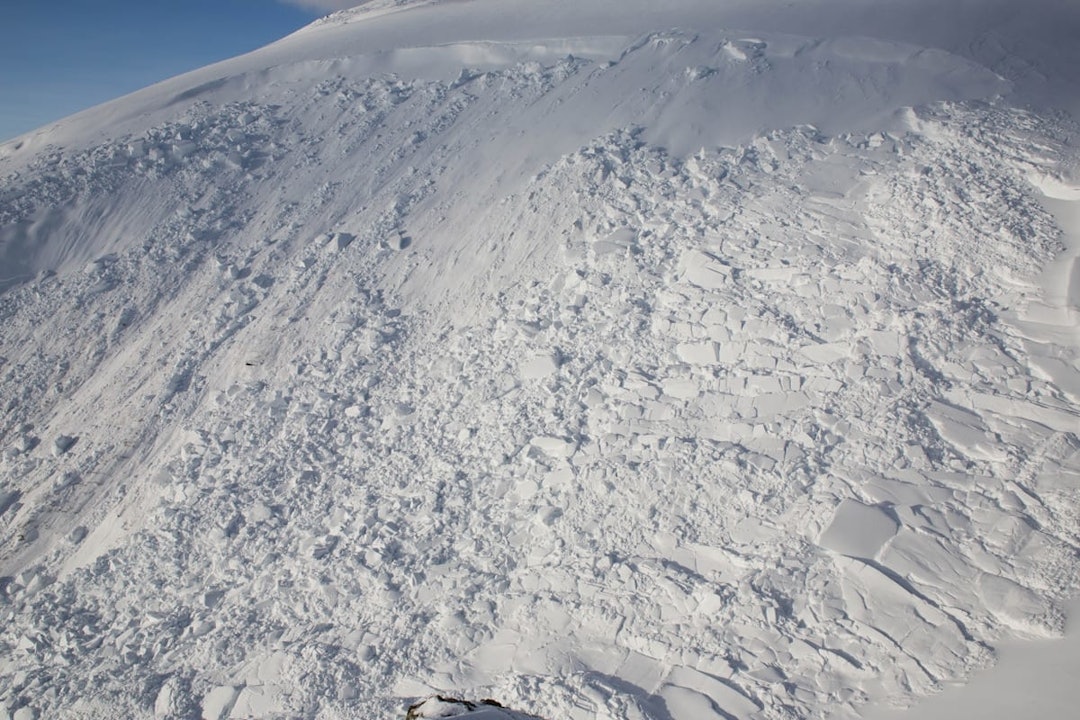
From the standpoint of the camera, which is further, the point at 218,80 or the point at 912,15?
the point at 218,80

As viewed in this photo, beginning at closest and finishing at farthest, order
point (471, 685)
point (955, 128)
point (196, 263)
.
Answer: point (471, 685) < point (955, 128) < point (196, 263)

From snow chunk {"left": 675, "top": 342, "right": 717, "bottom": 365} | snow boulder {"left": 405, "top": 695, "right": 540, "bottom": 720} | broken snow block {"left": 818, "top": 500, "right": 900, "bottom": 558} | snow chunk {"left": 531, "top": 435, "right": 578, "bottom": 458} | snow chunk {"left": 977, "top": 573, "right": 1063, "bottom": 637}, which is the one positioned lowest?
snow chunk {"left": 977, "top": 573, "right": 1063, "bottom": 637}

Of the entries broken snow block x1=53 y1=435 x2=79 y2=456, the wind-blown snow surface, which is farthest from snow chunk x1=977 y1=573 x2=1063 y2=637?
broken snow block x1=53 y1=435 x2=79 y2=456

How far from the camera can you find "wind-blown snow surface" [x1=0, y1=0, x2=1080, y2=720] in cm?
641

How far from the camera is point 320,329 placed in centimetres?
1024

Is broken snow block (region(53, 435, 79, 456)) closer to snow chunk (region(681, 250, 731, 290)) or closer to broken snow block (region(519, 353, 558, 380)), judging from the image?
broken snow block (region(519, 353, 558, 380))

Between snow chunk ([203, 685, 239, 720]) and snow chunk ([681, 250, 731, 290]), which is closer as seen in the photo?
snow chunk ([203, 685, 239, 720])

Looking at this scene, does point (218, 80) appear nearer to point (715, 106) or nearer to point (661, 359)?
point (715, 106)

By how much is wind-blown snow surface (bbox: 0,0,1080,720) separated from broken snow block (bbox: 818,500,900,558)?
0.09 feet

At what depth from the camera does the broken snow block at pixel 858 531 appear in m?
6.46

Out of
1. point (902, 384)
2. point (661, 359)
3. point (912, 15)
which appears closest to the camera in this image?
point (902, 384)

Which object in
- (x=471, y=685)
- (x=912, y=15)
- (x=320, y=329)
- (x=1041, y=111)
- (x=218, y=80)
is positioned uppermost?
(x=218, y=80)

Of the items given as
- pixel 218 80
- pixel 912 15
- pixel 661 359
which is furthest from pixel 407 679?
pixel 912 15

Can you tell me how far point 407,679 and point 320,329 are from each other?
5.45m
